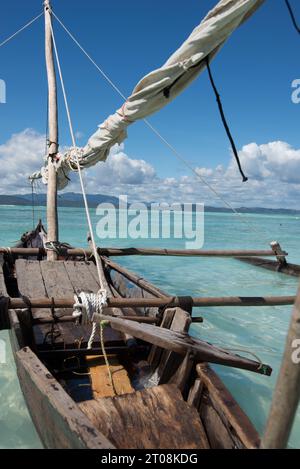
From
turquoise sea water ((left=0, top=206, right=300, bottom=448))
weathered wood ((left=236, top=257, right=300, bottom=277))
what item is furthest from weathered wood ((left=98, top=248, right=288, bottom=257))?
weathered wood ((left=236, top=257, right=300, bottom=277))

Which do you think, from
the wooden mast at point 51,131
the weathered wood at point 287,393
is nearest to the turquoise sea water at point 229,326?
the wooden mast at point 51,131

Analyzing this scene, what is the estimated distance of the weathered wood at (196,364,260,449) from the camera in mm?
2014

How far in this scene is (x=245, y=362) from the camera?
269 centimetres

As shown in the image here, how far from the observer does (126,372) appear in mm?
3369

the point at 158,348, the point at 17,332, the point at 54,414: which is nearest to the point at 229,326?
the point at 158,348

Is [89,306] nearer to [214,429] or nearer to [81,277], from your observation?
[214,429]

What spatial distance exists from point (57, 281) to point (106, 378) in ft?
6.88

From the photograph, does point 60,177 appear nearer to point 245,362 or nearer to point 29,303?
point 29,303

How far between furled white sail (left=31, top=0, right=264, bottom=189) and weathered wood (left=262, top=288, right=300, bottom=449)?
2.72 metres

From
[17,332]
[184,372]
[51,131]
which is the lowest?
[184,372]

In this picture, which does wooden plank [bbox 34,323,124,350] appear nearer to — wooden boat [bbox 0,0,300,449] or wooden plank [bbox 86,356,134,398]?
wooden boat [bbox 0,0,300,449]

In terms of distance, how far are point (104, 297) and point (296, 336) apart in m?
2.14

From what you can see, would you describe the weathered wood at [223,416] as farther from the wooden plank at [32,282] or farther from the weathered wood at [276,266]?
the weathered wood at [276,266]
